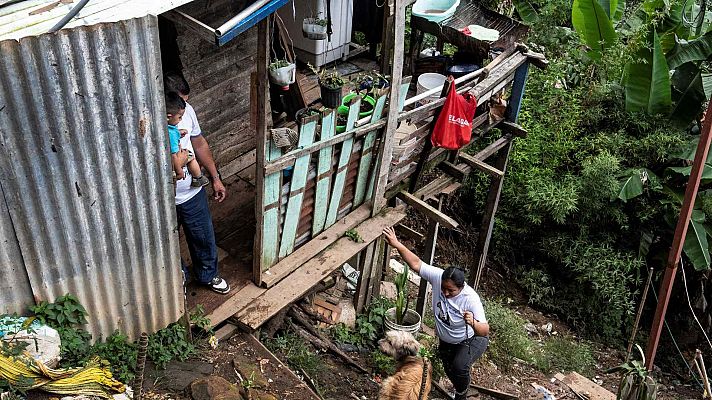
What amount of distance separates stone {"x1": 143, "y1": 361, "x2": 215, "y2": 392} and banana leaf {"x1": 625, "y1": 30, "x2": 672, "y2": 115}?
676 centimetres

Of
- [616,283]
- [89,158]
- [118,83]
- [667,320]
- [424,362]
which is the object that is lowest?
[667,320]

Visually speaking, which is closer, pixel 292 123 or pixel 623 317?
pixel 292 123

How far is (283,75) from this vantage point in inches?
231

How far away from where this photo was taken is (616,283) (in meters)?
9.27

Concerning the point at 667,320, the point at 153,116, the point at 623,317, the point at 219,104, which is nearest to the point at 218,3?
the point at 219,104

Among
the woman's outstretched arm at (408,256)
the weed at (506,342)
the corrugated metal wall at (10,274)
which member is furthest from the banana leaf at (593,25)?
the corrugated metal wall at (10,274)

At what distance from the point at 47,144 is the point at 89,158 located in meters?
0.26

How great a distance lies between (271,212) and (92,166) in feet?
5.73

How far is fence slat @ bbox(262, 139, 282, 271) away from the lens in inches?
193

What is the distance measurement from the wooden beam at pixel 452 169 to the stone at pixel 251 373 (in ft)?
11.8

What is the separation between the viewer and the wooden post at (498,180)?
780 centimetres

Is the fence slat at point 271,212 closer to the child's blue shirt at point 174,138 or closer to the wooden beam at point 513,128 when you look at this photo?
the child's blue shirt at point 174,138

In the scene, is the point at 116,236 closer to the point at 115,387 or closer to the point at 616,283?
the point at 115,387

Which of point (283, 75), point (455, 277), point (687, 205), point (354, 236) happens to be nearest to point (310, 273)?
point (354, 236)
